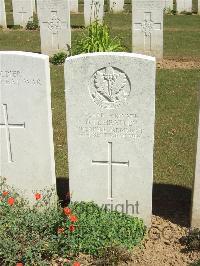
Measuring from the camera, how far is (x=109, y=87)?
14.5 ft

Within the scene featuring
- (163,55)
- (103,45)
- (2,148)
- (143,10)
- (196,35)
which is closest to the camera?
(2,148)

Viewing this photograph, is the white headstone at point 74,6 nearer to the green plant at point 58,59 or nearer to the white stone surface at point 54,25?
the white stone surface at point 54,25

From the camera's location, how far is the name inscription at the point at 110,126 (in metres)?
4.49

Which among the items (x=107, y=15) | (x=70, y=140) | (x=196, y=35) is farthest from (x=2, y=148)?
(x=107, y=15)

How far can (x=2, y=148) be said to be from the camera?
5000 millimetres

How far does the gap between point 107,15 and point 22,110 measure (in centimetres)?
1595

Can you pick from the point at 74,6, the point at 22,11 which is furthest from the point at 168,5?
the point at 22,11

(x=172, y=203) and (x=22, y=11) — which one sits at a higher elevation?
(x=22, y=11)

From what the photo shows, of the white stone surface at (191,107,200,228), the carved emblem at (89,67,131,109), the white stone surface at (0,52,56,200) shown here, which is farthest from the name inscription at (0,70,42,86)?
the white stone surface at (191,107,200,228)

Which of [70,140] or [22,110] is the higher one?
[22,110]

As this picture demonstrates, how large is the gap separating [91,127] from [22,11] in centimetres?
1429

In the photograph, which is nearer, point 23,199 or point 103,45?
point 23,199

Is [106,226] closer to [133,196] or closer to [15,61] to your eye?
[133,196]

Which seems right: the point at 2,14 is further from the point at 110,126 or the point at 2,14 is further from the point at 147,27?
Answer: the point at 110,126
